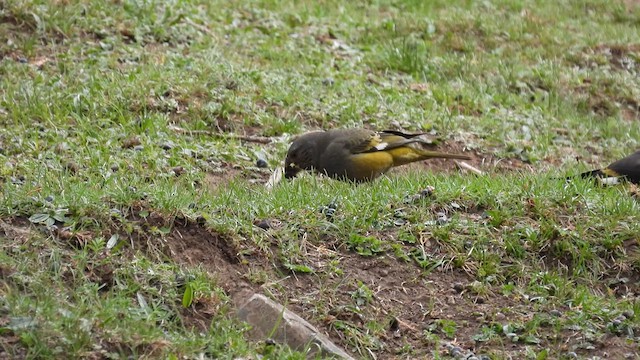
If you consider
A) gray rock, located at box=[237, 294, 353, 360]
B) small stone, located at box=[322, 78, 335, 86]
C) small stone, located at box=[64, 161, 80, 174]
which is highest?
gray rock, located at box=[237, 294, 353, 360]

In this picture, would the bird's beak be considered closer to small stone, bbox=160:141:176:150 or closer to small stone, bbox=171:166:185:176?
small stone, bbox=171:166:185:176

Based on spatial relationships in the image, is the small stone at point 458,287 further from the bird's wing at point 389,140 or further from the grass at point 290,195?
the bird's wing at point 389,140

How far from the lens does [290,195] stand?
702 cm

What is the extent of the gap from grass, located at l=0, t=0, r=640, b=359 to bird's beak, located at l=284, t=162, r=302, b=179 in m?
0.26

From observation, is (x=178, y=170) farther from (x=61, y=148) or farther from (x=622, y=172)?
(x=622, y=172)

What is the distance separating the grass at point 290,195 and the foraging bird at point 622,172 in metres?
0.48

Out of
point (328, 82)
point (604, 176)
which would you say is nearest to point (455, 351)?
point (604, 176)

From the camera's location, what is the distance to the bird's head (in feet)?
27.3

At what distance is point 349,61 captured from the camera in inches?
460

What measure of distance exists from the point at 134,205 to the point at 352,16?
24.9 feet

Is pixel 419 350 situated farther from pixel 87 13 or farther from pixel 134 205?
pixel 87 13

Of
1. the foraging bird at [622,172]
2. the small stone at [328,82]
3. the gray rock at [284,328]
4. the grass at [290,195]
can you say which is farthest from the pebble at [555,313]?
the small stone at [328,82]

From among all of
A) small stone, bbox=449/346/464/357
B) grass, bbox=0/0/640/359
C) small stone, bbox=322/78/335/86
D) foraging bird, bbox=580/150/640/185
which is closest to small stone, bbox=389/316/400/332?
grass, bbox=0/0/640/359

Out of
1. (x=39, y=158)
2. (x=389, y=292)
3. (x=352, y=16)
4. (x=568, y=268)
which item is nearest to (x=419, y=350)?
(x=389, y=292)
